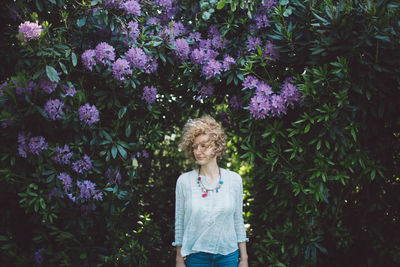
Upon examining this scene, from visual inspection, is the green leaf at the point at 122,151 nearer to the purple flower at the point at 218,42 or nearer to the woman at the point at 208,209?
the woman at the point at 208,209

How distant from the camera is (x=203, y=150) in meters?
2.07

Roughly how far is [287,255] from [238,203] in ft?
2.88

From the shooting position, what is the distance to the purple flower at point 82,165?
7.14 ft

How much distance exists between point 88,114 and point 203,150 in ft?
2.53

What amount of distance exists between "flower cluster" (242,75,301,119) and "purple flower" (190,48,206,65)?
48 cm

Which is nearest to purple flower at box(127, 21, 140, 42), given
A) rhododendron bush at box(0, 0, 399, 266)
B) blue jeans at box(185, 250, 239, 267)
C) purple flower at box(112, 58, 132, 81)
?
rhododendron bush at box(0, 0, 399, 266)

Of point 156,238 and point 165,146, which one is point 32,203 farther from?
point 165,146

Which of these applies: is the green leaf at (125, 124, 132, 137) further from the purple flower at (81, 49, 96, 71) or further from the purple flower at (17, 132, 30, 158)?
the purple flower at (17, 132, 30, 158)

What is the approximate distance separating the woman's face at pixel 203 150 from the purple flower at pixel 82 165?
712mm

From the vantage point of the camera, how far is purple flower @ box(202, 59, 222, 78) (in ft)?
7.75

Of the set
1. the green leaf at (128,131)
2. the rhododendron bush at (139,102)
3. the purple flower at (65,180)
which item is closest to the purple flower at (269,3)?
the rhododendron bush at (139,102)

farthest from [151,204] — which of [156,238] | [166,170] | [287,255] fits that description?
[287,255]

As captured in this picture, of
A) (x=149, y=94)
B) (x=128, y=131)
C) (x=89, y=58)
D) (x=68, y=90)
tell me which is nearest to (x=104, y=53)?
(x=89, y=58)

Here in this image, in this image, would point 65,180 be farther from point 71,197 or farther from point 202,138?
point 202,138
